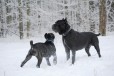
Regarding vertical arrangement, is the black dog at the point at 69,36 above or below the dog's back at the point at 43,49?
above

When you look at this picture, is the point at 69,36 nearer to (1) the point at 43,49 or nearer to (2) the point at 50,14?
(1) the point at 43,49

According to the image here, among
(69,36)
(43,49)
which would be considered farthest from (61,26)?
(43,49)

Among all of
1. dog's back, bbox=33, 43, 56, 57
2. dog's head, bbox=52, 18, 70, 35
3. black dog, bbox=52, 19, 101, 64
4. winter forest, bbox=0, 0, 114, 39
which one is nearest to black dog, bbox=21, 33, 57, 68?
dog's back, bbox=33, 43, 56, 57

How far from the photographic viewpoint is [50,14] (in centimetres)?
2277

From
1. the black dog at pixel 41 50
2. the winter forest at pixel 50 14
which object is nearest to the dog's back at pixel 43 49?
the black dog at pixel 41 50

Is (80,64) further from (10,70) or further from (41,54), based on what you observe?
(10,70)

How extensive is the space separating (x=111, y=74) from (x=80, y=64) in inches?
57.3

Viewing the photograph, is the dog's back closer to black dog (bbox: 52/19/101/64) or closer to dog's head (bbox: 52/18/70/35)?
black dog (bbox: 52/19/101/64)

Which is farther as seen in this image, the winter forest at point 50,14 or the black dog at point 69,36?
the winter forest at point 50,14

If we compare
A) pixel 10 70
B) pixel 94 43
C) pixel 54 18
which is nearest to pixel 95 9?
pixel 54 18

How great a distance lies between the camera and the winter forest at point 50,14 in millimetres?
23094

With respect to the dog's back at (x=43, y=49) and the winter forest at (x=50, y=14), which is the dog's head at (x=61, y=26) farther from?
the winter forest at (x=50, y=14)

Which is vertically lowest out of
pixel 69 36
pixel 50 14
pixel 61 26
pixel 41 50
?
pixel 41 50

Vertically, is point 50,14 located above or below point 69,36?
above
